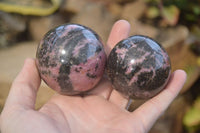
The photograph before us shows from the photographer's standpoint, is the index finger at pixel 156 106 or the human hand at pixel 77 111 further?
the index finger at pixel 156 106

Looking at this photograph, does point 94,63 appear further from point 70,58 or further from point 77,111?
point 77,111

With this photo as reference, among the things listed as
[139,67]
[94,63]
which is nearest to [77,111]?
[94,63]

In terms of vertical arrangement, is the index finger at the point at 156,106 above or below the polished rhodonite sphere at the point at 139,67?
below

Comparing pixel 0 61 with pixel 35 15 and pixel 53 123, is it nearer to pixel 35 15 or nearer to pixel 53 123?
pixel 35 15

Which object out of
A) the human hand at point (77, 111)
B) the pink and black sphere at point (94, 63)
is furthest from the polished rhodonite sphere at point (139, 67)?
the human hand at point (77, 111)

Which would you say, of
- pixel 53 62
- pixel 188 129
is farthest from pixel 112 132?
pixel 188 129

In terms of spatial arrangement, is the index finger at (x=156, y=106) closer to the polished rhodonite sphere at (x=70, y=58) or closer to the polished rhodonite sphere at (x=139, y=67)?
the polished rhodonite sphere at (x=139, y=67)
